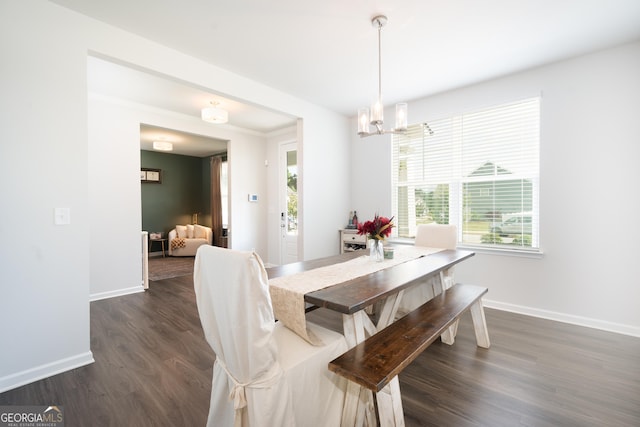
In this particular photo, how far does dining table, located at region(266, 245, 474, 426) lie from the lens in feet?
4.83

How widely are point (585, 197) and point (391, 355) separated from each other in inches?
111

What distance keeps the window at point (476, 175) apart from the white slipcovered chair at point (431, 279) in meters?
0.73

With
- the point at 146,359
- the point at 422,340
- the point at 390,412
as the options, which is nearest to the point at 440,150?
the point at 422,340

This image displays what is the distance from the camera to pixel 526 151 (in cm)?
316

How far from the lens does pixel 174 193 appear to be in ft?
25.6

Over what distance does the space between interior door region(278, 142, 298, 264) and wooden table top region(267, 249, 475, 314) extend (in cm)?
280

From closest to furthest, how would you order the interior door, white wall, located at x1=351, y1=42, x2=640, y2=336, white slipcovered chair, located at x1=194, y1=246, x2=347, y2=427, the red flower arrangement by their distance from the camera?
white slipcovered chair, located at x1=194, y1=246, x2=347, y2=427
the red flower arrangement
white wall, located at x1=351, y1=42, x2=640, y2=336
the interior door

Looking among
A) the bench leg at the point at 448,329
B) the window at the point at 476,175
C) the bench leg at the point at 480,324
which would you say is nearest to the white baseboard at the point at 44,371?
the bench leg at the point at 448,329

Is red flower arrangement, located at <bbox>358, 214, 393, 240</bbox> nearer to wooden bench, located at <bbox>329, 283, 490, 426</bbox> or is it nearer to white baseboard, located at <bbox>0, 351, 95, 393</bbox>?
wooden bench, located at <bbox>329, 283, 490, 426</bbox>

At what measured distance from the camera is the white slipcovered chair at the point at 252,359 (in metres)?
1.15

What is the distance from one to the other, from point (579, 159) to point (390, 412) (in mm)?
3093

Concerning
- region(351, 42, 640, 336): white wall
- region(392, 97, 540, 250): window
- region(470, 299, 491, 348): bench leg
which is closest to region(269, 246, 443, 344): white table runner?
region(470, 299, 491, 348): bench leg

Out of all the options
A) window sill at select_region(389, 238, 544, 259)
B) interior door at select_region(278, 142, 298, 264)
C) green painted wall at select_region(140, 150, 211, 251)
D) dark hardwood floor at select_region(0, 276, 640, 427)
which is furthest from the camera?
green painted wall at select_region(140, 150, 211, 251)

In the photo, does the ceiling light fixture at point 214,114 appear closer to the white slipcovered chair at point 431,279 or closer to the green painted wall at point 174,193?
the white slipcovered chair at point 431,279
